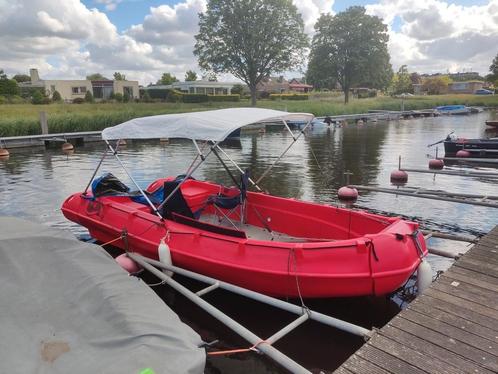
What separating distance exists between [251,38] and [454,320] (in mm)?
49219

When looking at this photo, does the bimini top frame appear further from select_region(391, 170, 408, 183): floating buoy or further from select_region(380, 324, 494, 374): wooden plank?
select_region(391, 170, 408, 183): floating buoy

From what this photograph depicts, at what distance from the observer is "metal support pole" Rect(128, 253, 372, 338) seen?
4.70 metres

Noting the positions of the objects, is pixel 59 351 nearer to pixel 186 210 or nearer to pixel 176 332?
pixel 176 332

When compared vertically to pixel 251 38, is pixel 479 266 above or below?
below

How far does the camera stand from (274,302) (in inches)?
213

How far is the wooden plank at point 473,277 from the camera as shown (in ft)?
17.9

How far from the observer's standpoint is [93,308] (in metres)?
3.95

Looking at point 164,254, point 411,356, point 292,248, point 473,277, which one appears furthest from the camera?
point 164,254

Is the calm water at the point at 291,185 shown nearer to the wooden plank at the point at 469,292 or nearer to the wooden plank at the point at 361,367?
the wooden plank at the point at 469,292

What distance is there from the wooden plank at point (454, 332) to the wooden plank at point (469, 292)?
825mm

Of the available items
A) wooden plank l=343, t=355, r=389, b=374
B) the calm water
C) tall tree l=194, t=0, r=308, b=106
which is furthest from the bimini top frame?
tall tree l=194, t=0, r=308, b=106

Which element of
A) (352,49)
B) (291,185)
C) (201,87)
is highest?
(352,49)

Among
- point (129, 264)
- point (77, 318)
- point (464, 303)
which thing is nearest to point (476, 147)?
point (464, 303)

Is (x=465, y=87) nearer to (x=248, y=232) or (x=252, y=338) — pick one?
(x=248, y=232)
